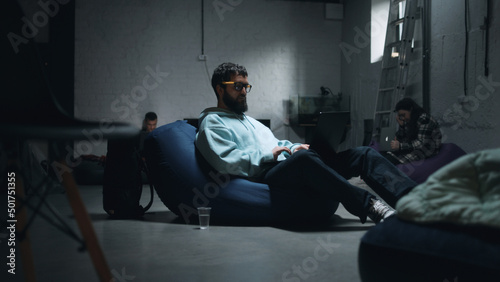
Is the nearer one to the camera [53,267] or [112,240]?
[53,267]

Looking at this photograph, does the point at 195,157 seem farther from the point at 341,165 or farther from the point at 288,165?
the point at 341,165

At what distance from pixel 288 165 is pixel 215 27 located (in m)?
5.32

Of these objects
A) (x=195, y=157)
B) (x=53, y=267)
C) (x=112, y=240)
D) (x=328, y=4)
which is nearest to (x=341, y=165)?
(x=195, y=157)

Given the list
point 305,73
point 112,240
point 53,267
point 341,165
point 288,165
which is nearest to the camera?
point 53,267

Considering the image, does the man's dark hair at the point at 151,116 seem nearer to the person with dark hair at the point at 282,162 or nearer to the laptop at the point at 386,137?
the laptop at the point at 386,137

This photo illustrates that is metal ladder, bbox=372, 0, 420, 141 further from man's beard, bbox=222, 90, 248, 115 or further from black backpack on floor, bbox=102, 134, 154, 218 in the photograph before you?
black backpack on floor, bbox=102, 134, 154, 218

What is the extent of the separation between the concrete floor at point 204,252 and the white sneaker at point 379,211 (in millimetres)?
166

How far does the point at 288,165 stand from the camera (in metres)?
2.65

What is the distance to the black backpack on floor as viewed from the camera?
2.98 metres

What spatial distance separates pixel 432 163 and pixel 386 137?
1265 millimetres

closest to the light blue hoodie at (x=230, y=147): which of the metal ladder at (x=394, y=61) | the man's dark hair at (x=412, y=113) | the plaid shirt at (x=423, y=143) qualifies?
the plaid shirt at (x=423, y=143)

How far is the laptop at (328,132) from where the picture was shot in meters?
2.57

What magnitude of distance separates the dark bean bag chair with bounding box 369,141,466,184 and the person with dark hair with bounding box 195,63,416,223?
1674 millimetres

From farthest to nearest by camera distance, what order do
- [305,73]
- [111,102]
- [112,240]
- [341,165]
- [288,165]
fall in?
[305,73] < [111,102] < [341,165] < [288,165] < [112,240]
